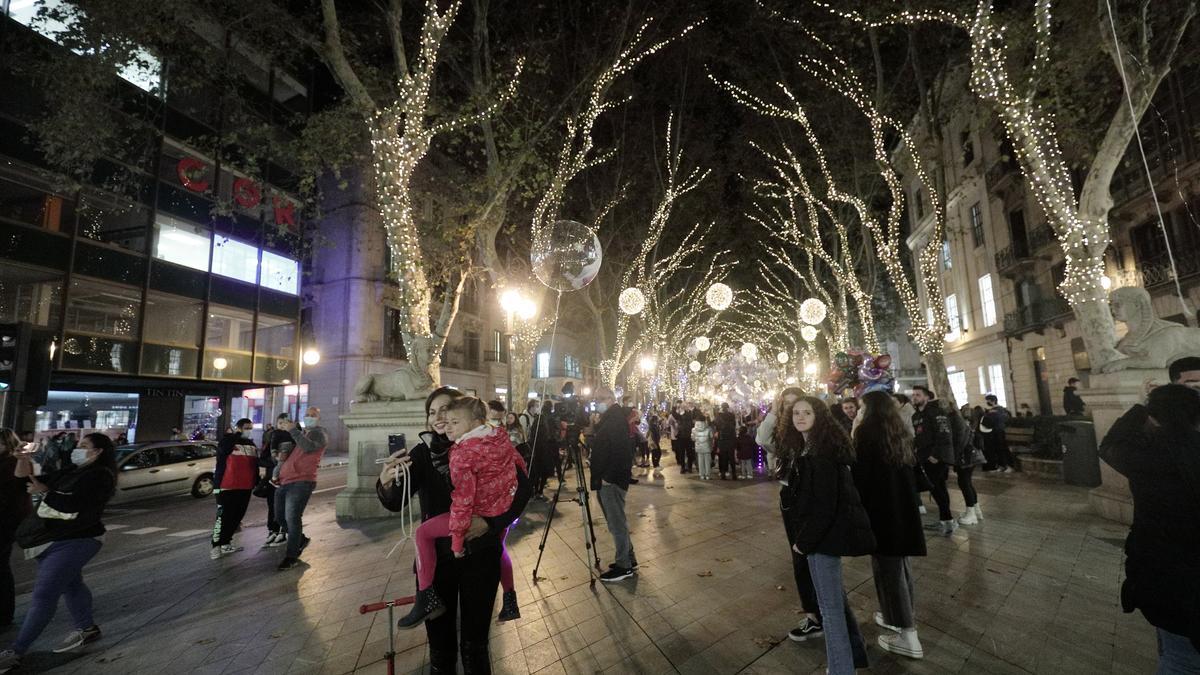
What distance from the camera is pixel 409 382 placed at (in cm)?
901

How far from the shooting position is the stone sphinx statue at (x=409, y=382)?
8953 mm

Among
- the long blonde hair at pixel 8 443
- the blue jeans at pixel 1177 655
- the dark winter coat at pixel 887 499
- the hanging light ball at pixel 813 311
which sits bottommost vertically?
the blue jeans at pixel 1177 655

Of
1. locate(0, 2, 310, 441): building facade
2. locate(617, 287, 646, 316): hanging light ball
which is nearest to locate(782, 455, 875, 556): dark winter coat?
locate(617, 287, 646, 316): hanging light ball

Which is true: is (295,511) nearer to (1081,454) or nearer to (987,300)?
(1081,454)

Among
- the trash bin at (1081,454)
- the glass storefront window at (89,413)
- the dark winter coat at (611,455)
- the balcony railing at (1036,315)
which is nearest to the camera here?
the dark winter coat at (611,455)

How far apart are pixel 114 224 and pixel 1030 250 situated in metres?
34.9

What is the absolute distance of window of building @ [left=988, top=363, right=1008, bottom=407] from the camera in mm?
23906

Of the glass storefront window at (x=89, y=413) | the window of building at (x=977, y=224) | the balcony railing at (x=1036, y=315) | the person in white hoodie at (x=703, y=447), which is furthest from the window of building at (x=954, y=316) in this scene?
the glass storefront window at (x=89, y=413)

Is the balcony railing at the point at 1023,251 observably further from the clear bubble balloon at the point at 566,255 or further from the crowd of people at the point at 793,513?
the crowd of people at the point at 793,513

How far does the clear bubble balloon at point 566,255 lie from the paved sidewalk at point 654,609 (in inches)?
153

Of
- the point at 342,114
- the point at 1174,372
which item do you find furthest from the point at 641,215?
the point at 1174,372

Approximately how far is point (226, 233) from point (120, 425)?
8.10 m

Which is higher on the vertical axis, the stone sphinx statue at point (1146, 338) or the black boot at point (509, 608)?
the stone sphinx statue at point (1146, 338)

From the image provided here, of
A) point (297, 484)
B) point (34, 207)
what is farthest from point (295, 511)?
point (34, 207)
